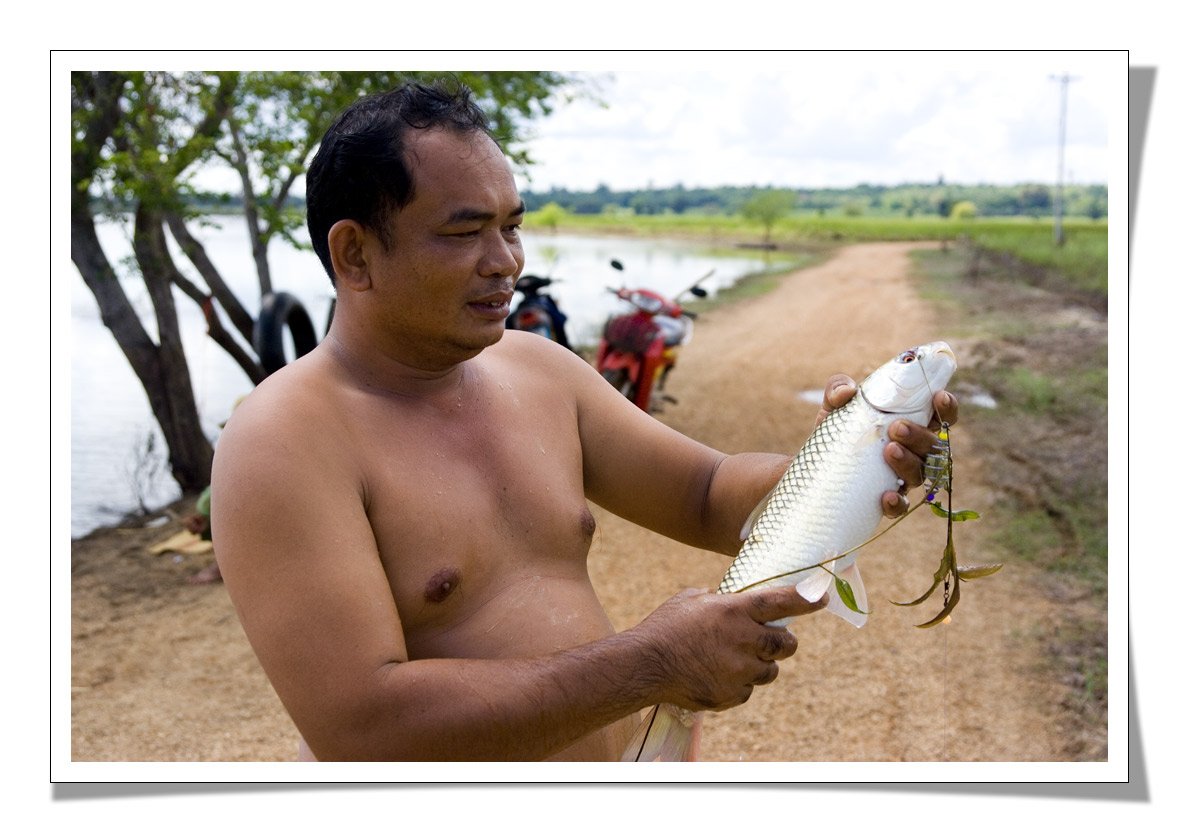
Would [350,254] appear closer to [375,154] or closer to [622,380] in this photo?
[375,154]

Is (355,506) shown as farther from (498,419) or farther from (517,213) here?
(517,213)

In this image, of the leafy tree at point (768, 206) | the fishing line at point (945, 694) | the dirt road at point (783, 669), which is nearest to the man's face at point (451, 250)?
the dirt road at point (783, 669)

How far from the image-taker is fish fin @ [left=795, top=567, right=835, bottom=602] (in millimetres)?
1754

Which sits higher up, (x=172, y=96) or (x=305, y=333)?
(x=172, y=96)

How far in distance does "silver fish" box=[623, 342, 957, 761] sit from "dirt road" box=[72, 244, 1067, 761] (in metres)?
3.14

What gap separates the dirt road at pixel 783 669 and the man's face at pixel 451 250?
3.54m

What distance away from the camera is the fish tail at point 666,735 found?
70.1 inches

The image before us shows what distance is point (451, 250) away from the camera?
171 centimetres

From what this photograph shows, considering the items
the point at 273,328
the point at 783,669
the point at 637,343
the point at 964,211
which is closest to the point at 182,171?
the point at 273,328

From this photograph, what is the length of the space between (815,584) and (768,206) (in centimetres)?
1093

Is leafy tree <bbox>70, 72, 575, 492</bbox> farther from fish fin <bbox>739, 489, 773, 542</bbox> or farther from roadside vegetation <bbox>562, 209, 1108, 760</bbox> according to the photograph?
fish fin <bbox>739, 489, 773, 542</bbox>

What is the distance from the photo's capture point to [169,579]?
650 centimetres

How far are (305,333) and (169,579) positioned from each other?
182cm
